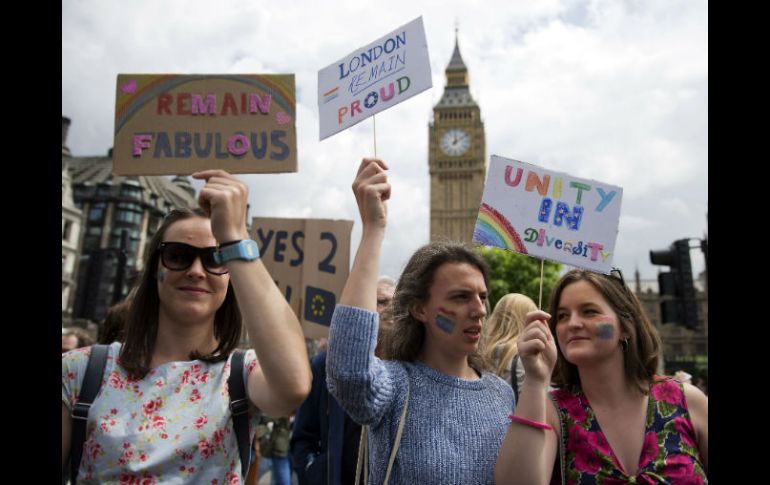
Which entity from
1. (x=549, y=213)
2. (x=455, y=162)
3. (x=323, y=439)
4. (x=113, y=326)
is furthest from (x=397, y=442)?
(x=455, y=162)

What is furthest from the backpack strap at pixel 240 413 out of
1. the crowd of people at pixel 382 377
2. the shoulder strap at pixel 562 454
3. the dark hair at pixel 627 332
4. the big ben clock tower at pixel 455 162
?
the big ben clock tower at pixel 455 162

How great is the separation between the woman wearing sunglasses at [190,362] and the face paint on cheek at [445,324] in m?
0.64

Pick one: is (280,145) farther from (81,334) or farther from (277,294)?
(81,334)

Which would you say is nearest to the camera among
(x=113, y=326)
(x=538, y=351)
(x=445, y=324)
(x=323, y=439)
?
(x=538, y=351)

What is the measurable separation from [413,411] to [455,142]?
7389cm

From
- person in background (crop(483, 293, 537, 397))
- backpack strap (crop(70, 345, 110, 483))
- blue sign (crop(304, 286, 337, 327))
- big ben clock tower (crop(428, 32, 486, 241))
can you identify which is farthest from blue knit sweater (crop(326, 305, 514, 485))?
big ben clock tower (crop(428, 32, 486, 241))

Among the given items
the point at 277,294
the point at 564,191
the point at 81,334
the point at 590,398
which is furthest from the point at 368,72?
the point at 81,334

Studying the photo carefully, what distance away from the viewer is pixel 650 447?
2.19m

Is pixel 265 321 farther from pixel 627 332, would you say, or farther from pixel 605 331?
pixel 627 332

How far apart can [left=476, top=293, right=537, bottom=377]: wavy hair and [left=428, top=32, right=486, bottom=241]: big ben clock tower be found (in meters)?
68.3

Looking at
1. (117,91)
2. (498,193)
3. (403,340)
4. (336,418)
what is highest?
(117,91)

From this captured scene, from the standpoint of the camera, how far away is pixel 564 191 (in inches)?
106

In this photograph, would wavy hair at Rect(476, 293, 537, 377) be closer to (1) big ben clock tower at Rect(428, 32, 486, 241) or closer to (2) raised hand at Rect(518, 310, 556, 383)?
(2) raised hand at Rect(518, 310, 556, 383)
